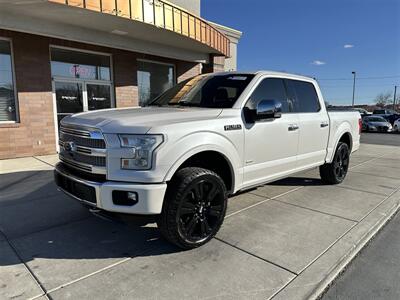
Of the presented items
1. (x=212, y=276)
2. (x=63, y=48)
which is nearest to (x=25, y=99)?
(x=63, y=48)

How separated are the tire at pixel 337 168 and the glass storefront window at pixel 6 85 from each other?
8.31m

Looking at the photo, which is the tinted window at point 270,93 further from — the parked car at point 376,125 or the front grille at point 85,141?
the parked car at point 376,125

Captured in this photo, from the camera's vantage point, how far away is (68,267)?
121 inches

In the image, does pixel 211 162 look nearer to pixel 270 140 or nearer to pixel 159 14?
pixel 270 140

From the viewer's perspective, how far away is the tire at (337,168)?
6.13 metres

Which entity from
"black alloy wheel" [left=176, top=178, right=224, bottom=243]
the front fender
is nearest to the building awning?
the front fender

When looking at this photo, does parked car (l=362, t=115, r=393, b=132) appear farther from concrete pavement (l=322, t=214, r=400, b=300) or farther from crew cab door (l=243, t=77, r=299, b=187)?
concrete pavement (l=322, t=214, r=400, b=300)

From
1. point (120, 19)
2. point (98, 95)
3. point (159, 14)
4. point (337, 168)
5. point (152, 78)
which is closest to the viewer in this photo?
point (337, 168)

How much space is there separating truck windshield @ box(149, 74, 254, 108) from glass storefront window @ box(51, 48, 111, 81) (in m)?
6.55

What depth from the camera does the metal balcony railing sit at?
747 centimetres

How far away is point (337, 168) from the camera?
247 inches

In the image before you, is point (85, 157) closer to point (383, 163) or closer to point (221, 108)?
point (221, 108)

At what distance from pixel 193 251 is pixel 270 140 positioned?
71.8 inches

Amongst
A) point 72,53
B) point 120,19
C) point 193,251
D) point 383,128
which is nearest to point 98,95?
point 72,53
